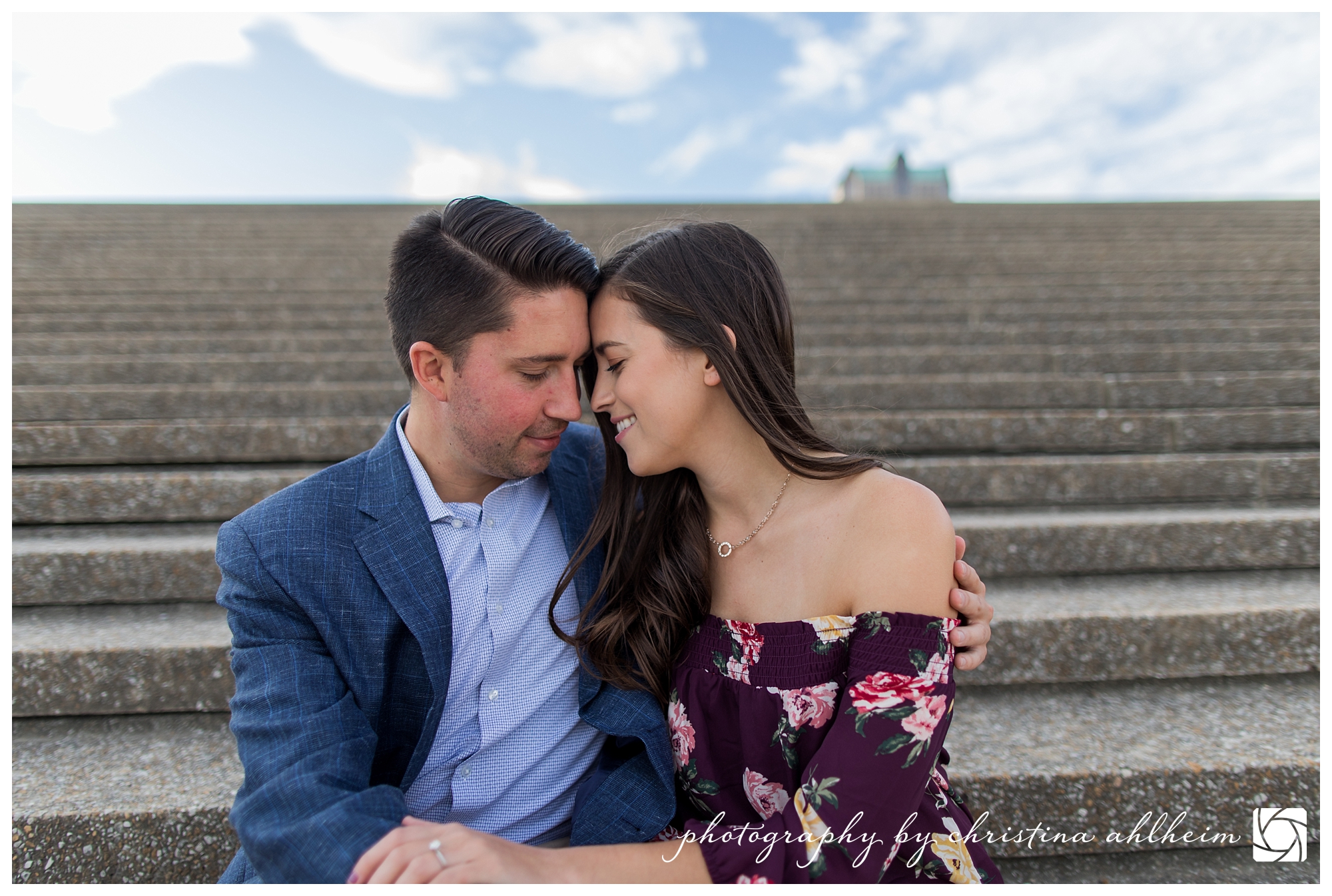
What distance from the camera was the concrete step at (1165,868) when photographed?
4.98 feet

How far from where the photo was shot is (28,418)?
2.77 meters

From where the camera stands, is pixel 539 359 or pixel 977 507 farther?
pixel 977 507

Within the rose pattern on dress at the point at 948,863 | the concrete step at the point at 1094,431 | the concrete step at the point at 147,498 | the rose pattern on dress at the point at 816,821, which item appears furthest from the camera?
the concrete step at the point at 1094,431

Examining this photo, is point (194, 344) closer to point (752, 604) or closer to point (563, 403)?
point (563, 403)

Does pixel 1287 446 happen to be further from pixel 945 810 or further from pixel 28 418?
pixel 28 418

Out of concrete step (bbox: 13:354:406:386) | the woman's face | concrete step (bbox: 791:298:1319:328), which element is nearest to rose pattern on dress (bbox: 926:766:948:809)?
Answer: the woman's face

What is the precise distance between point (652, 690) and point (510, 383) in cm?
63

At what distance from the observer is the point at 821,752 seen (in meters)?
1.07

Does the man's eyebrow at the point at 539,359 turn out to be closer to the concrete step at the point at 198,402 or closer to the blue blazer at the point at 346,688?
the blue blazer at the point at 346,688

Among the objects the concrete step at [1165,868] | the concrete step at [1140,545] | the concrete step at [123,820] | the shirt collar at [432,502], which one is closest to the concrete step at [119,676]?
the concrete step at [123,820]

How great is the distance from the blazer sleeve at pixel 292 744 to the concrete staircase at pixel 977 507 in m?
0.64

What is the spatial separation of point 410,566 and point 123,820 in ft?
2.98

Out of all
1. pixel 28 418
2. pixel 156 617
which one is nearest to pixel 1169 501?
pixel 156 617

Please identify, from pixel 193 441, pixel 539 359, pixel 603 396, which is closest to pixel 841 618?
pixel 603 396
